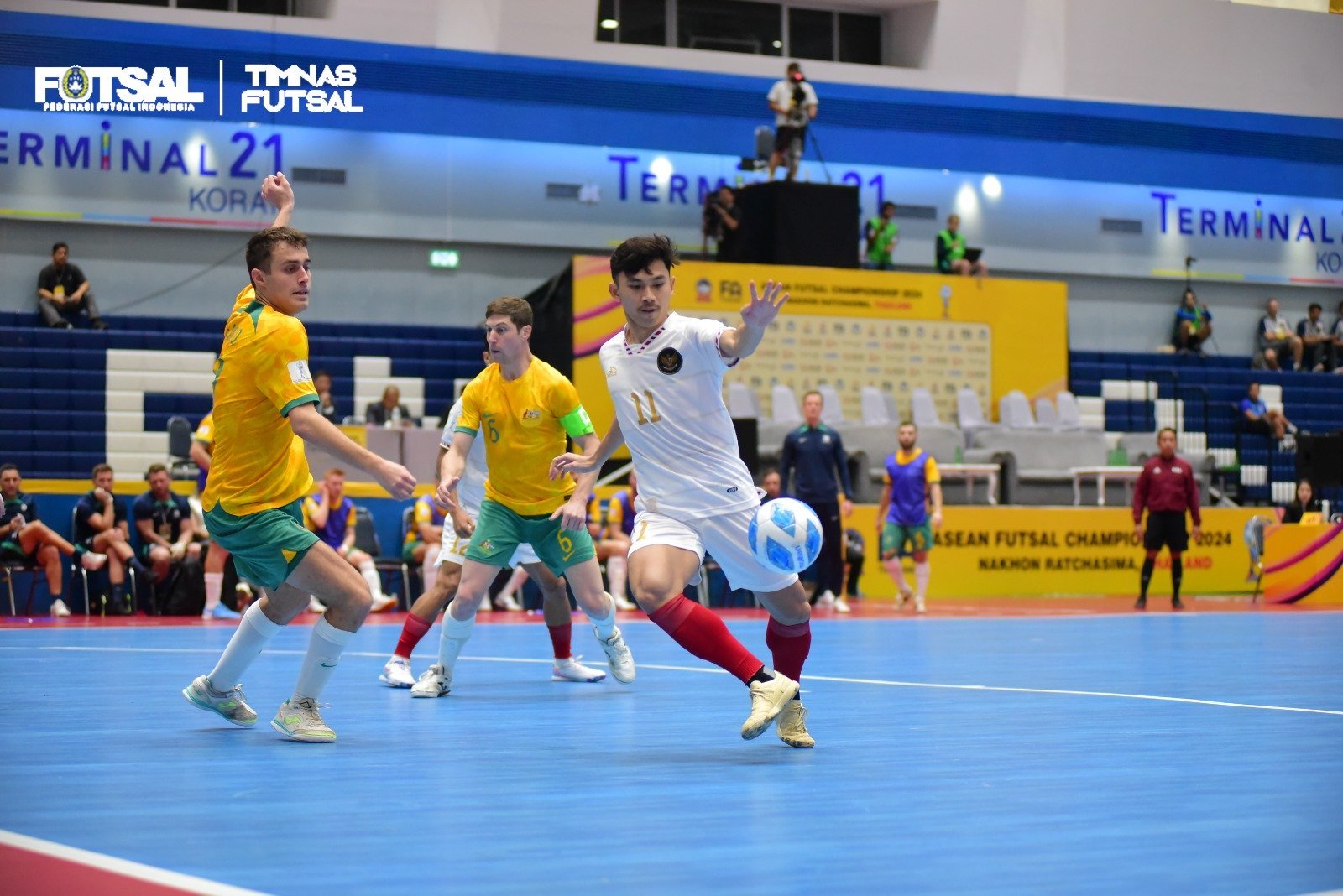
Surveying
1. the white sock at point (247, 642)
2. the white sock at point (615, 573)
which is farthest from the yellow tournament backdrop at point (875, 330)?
the white sock at point (247, 642)

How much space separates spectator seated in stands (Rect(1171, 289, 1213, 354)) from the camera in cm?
3072

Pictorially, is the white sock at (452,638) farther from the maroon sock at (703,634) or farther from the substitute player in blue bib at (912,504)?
the substitute player in blue bib at (912,504)

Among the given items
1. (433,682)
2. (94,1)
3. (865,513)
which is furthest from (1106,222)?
(433,682)

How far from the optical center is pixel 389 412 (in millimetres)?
21594

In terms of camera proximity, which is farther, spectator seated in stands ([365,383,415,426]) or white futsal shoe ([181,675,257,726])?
spectator seated in stands ([365,383,415,426])

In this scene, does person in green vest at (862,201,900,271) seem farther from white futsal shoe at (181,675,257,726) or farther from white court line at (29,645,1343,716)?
white futsal shoe at (181,675,257,726)

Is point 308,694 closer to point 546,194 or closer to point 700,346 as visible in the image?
point 700,346

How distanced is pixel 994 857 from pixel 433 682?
16.6 feet

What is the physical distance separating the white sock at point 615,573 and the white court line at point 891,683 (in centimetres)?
606

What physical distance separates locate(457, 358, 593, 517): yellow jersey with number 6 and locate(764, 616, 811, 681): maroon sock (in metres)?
2.46

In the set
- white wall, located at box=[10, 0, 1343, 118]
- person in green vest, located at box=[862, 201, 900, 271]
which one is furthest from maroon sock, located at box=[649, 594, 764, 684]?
white wall, located at box=[10, 0, 1343, 118]

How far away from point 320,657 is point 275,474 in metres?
0.78

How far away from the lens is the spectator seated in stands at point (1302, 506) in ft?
73.7

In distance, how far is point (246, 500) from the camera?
6.65m
